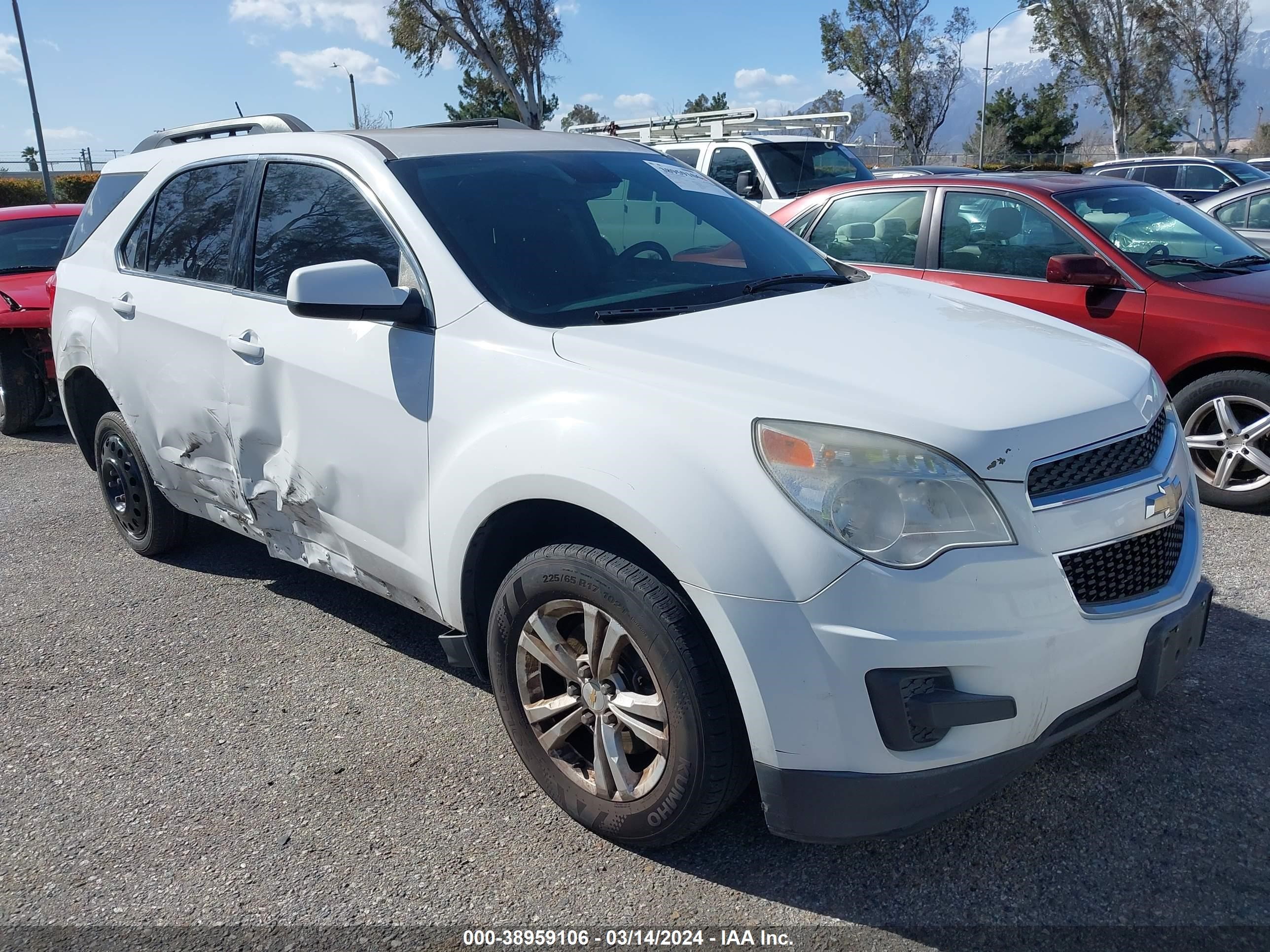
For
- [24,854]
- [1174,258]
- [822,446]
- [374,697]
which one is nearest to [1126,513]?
[822,446]

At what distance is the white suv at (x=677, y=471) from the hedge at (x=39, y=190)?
106 ft

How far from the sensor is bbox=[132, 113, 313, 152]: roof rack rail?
163 inches

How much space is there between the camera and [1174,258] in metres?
5.55

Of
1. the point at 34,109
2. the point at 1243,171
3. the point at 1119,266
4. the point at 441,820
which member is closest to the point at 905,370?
the point at 441,820

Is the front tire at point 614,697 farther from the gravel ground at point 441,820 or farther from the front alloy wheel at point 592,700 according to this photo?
the gravel ground at point 441,820

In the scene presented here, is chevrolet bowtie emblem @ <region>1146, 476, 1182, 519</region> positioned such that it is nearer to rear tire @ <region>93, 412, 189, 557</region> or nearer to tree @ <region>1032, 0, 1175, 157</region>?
rear tire @ <region>93, 412, 189, 557</region>

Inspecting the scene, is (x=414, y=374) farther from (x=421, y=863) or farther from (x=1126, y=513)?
(x=1126, y=513)

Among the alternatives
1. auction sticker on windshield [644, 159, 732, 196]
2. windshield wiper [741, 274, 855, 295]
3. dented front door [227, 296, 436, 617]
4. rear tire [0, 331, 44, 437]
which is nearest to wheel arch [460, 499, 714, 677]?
dented front door [227, 296, 436, 617]

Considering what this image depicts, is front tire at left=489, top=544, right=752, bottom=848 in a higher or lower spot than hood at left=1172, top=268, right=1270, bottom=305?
lower

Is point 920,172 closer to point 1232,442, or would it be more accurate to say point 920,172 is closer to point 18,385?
point 1232,442

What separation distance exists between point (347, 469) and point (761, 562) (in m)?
1.56

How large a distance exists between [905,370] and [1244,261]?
415 cm

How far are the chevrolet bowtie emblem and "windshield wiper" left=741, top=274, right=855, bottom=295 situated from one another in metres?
1.29

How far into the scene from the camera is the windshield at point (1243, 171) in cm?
1614
